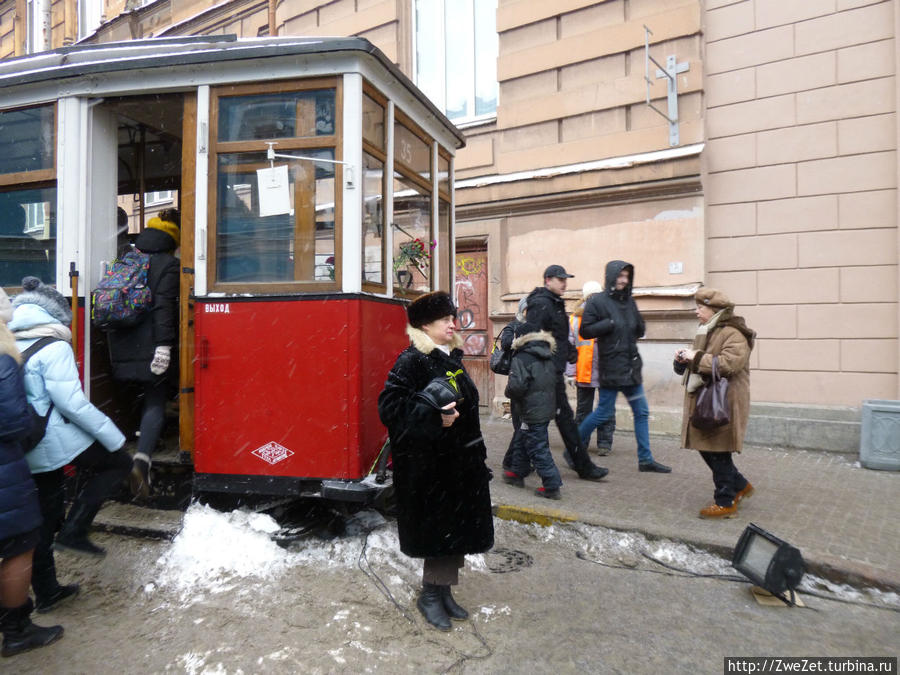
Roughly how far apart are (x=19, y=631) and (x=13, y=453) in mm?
837

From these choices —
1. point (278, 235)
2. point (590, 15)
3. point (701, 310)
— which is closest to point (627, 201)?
point (590, 15)

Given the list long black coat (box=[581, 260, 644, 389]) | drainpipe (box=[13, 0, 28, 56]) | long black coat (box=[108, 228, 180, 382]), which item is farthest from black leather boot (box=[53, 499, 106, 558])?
drainpipe (box=[13, 0, 28, 56])

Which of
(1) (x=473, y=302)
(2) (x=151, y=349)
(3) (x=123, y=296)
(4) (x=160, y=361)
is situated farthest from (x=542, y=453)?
(1) (x=473, y=302)

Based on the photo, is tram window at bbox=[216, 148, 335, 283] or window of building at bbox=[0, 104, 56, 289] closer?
tram window at bbox=[216, 148, 335, 283]

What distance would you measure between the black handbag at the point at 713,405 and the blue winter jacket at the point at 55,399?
365cm

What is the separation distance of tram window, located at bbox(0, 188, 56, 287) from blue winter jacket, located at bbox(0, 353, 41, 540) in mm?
2099

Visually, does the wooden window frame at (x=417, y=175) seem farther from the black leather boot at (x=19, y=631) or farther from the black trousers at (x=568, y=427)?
the black leather boot at (x=19, y=631)

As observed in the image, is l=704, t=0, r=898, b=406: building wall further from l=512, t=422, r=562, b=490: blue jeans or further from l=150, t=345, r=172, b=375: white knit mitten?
l=150, t=345, r=172, b=375: white knit mitten

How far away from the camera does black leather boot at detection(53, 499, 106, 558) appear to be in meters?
3.75

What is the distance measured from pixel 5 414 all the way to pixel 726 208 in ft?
23.7

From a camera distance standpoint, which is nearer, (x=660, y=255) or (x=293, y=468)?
(x=293, y=468)

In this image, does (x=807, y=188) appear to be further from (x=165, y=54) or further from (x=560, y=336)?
(x=165, y=54)

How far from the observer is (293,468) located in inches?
162

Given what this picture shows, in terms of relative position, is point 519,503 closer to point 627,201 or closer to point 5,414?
point 5,414
